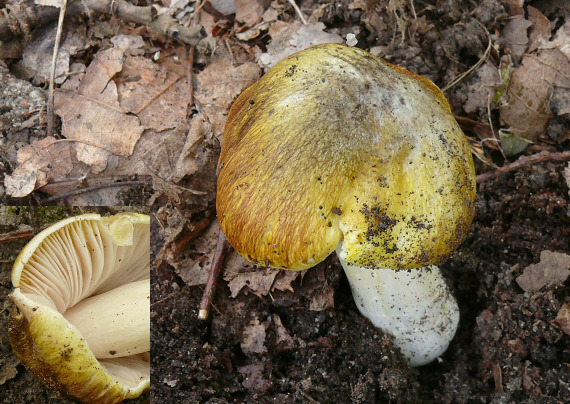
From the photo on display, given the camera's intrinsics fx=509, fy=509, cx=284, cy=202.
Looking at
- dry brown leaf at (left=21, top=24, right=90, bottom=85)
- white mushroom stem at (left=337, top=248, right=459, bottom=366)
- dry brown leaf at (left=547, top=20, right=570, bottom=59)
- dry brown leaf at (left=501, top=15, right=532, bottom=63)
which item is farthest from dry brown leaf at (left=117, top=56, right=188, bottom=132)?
dry brown leaf at (left=547, top=20, right=570, bottom=59)

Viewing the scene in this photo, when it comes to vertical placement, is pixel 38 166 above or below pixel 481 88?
above

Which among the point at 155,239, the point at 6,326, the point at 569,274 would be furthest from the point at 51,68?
the point at 569,274

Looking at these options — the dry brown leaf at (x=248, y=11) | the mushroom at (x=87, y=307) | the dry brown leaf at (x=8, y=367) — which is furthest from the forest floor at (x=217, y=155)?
the dry brown leaf at (x=8, y=367)

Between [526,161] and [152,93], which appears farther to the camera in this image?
[152,93]

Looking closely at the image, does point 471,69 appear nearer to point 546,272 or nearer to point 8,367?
point 546,272

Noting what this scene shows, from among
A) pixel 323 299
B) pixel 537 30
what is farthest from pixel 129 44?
pixel 537 30

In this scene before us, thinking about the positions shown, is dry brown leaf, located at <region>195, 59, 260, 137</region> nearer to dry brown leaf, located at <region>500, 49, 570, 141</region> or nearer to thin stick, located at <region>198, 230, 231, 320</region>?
thin stick, located at <region>198, 230, 231, 320</region>
